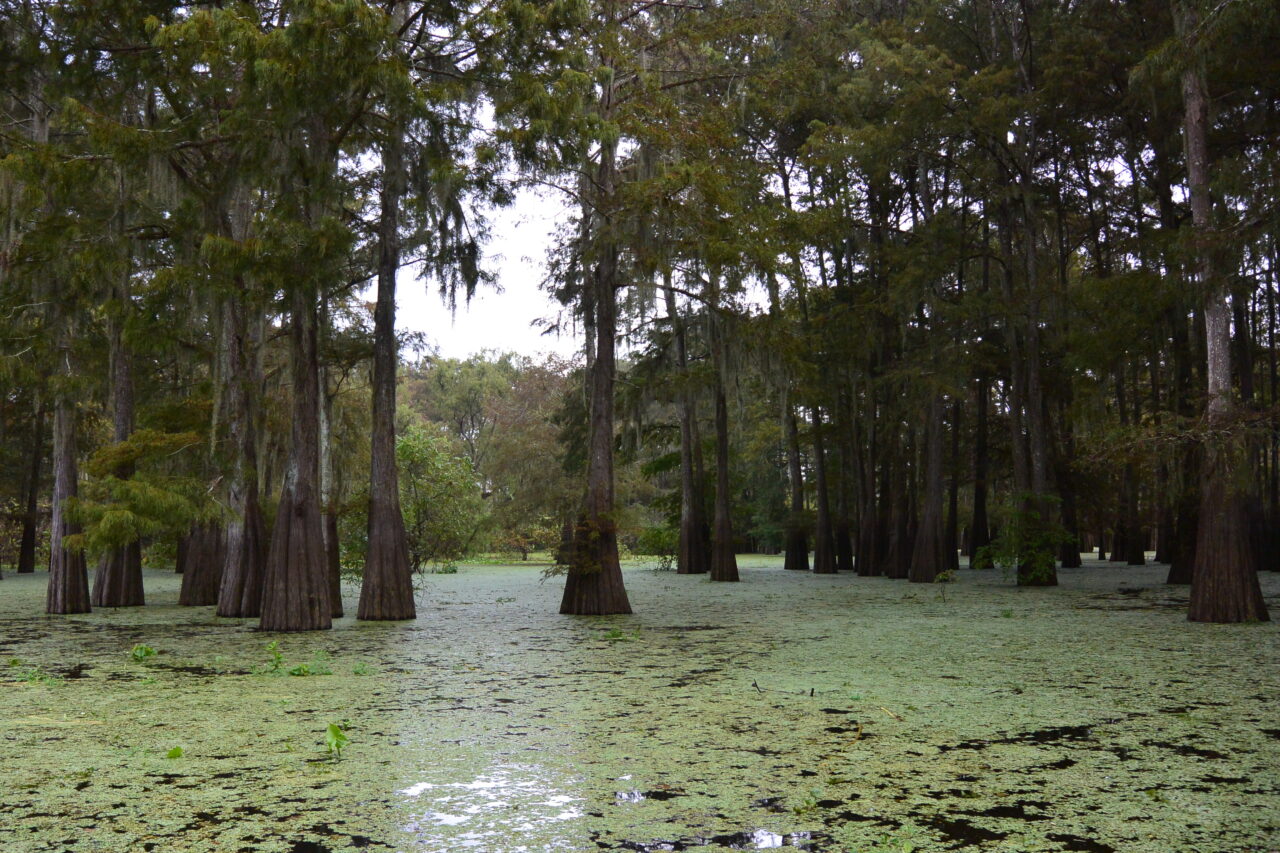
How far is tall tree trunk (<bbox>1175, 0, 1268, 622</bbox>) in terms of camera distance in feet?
30.9

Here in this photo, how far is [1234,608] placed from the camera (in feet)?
31.6

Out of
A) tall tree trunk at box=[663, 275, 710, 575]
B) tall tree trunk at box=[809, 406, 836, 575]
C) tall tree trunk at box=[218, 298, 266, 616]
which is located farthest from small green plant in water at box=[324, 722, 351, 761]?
tall tree trunk at box=[809, 406, 836, 575]

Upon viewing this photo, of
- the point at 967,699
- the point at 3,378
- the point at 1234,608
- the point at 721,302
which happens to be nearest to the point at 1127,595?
the point at 1234,608

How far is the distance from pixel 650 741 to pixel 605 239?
8412mm

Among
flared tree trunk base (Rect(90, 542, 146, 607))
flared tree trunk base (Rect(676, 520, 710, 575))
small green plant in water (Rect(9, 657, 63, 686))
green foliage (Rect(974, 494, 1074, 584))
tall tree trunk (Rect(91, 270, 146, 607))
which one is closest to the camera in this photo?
small green plant in water (Rect(9, 657, 63, 686))

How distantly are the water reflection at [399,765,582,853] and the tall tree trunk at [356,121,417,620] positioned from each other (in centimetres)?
719

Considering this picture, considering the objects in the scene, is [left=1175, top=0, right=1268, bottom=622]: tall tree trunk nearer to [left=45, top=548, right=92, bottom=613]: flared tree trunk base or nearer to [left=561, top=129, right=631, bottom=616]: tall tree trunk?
[left=561, top=129, right=631, bottom=616]: tall tree trunk

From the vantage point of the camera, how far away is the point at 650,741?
466cm

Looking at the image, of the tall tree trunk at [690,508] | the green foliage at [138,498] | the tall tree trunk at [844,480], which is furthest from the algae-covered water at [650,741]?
Result: the tall tree trunk at [844,480]

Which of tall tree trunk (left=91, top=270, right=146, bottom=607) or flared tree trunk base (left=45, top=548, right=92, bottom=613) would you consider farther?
tall tree trunk (left=91, top=270, right=146, bottom=607)

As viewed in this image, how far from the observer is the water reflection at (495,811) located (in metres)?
3.22

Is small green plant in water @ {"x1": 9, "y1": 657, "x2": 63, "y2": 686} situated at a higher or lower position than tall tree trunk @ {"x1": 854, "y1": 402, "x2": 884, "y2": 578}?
lower

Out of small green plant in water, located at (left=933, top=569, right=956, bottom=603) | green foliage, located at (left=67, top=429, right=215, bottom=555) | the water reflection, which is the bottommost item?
small green plant in water, located at (left=933, top=569, right=956, bottom=603)

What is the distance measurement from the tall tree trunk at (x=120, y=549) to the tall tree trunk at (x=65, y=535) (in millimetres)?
489
